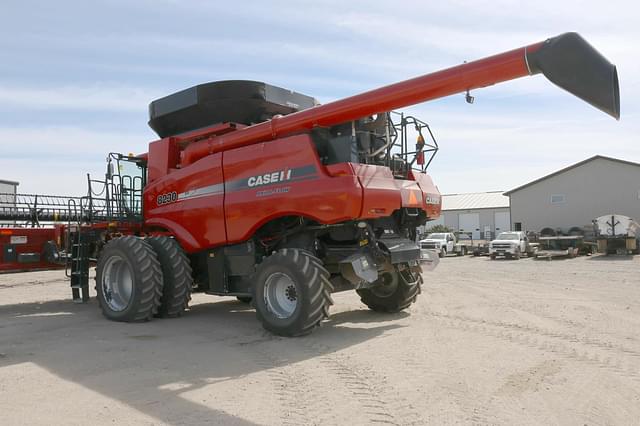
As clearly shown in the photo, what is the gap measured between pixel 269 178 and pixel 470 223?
4757 centimetres

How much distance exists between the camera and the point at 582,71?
5.70 m

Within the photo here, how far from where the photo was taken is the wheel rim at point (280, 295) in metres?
7.60

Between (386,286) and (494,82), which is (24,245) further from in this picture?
(494,82)

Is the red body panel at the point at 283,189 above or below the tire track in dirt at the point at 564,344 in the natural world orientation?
above

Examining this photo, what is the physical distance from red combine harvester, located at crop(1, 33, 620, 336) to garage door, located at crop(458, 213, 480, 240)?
44756 millimetres

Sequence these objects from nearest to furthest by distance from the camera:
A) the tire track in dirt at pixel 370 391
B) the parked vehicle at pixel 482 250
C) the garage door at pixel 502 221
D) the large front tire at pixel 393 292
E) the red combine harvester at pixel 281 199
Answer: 1. the tire track in dirt at pixel 370 391
2. the red combine harvester at pixel 281 199
3. the large front tire at pixel 393 292
4. the parked vehicle at pixel 482 250
5. the garage door at pixel 502 221

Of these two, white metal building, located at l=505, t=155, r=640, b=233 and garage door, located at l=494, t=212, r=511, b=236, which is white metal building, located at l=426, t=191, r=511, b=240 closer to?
garage door, located at l=494, t=212, r=511, b=236

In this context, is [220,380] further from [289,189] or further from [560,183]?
[560,183]

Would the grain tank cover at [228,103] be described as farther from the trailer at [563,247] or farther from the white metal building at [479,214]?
the white metal building at [479,214]

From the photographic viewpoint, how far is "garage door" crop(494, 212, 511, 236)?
50406mm

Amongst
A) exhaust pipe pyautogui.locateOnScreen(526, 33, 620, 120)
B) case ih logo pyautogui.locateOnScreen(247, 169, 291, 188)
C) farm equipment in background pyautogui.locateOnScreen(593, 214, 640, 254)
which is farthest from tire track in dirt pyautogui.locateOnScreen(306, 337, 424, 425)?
farm equipment in background pyautogui.locateOnScreen(593, 214, 640, 254)

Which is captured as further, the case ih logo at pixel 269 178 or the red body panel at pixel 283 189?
the case ih logo at pixel 269 178

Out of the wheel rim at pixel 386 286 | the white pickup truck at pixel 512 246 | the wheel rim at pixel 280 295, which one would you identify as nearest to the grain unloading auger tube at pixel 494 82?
the wheel rim at pixel 280 295

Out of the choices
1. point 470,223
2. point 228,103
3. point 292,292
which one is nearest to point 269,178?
point 292,292
